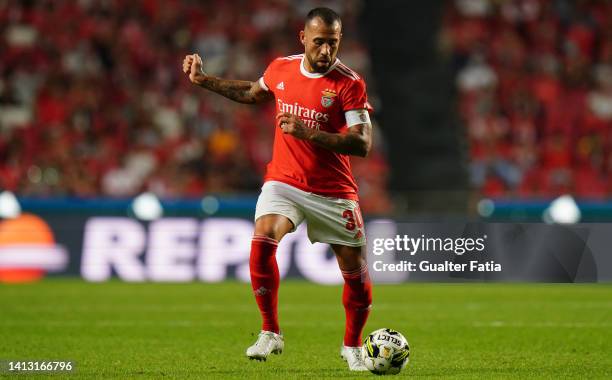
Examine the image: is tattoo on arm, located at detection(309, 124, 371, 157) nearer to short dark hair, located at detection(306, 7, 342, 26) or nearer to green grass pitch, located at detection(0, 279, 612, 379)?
short dark hair, located at detection(306, 7, 342, 26)

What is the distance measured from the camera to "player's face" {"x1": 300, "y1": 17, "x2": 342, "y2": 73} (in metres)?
6.98

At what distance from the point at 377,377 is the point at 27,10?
47.3 feet

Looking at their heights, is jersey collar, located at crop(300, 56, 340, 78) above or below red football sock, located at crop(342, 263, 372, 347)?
above

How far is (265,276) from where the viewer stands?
723 cm

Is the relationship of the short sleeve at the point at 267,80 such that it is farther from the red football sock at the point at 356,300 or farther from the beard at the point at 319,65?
the red football sock at the point at 356,300

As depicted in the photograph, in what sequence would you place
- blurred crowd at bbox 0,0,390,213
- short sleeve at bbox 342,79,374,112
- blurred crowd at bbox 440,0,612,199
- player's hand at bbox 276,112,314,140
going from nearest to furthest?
player's hand at bbox 276,112,314,140, short sleeve at bbox 342,79,374,112, blurred crowd at bbox 0,0,390,213, blurred crowd at bbox 440,0,612,199

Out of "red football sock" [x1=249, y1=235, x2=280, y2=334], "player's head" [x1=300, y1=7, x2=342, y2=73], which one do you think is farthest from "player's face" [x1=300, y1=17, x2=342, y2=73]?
"red football sock" [x1=249, y1=235, x2=280, y2=334]

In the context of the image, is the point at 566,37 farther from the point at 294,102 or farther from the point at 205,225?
the point at 294,102

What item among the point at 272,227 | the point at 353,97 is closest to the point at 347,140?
the point at 353,97

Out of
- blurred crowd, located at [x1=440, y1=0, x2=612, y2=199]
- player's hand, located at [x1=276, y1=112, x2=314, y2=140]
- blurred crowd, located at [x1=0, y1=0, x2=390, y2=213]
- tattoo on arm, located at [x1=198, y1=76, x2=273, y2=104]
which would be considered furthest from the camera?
blurred crowd, located at [x1=440, y1=0, x2=612, y2=199]

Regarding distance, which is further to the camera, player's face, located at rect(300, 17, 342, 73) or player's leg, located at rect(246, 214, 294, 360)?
player's leg, located at rect(246, 214, 294, 360)

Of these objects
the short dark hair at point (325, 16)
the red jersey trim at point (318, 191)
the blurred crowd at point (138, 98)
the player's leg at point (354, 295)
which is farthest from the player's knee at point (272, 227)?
the blurred crowd at point (138, 98)

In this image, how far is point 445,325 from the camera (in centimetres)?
1023

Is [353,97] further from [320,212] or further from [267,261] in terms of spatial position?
[267,261]
